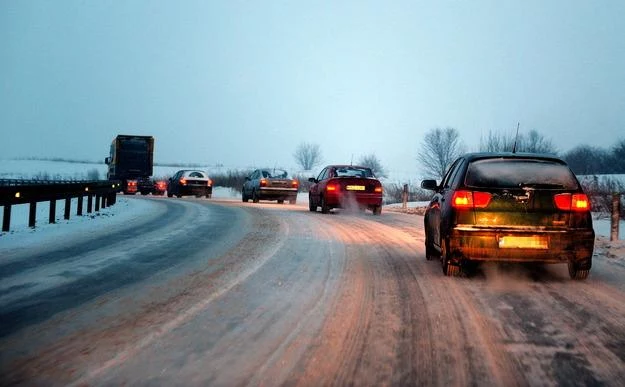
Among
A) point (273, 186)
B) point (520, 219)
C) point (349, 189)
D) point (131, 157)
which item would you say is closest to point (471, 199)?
point (520, 219)

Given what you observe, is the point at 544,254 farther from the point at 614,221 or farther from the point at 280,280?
the point at 614,221

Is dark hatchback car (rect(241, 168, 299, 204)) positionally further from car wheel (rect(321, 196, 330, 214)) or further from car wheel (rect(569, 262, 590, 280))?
car wheel (rect(569, 262, 590, 280))

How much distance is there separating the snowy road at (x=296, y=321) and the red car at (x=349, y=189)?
9934 mm

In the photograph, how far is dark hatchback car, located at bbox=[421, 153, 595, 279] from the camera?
6402 mm

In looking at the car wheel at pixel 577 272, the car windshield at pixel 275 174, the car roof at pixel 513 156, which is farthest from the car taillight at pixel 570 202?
the car windshield at pixel 275 174

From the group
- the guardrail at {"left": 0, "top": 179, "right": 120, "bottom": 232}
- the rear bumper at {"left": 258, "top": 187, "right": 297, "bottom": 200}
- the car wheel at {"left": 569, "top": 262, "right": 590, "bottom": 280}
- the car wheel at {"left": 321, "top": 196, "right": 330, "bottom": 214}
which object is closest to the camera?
the car wheel at {"left": 569, "top": 262, "right": 590, "bottom": 280}

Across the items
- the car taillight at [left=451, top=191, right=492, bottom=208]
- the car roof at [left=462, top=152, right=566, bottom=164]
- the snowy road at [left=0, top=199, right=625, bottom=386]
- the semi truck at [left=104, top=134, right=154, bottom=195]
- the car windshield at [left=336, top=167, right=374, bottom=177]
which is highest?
the semi truck at [left=104, top=134, right=154, bottom=195]

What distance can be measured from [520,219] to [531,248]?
1.14 ft

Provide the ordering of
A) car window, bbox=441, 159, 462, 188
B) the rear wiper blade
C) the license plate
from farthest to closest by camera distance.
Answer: car window, bbox=441, 159, 462, 188 < the rear wiper blade < the license plate

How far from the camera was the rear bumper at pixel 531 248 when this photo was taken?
252 inches

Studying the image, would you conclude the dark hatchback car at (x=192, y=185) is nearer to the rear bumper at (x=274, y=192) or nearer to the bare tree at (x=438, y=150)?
the rear bumper at (x=274, y=192)

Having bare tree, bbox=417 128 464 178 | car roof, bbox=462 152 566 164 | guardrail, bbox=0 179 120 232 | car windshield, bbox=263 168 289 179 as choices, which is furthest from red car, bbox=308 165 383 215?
bare tree, bbox=417 128 464 178

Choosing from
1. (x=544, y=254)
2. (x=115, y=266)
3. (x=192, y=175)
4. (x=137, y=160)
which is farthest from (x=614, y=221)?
(x=137, y=160)

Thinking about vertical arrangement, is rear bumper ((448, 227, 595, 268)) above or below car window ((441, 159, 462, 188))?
below
